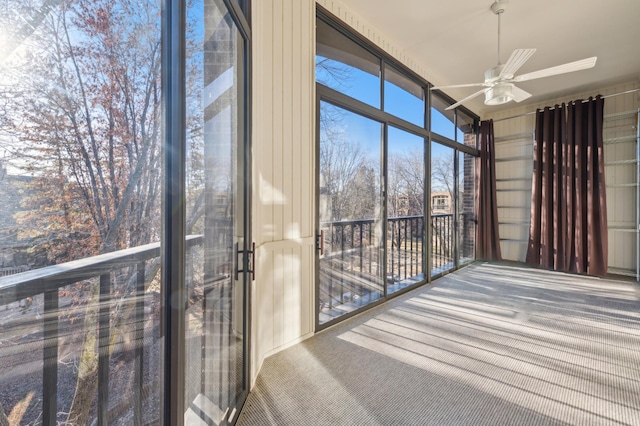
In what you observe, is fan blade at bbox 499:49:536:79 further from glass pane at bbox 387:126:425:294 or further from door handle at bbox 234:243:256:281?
door handle at bbox 234:243:256:281

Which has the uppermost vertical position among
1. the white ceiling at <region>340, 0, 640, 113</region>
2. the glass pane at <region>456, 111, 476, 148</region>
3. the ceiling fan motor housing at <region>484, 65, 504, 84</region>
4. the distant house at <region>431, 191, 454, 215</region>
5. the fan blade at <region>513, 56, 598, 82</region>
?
the white ceiling at <region>340, 0, 640, 113</region>

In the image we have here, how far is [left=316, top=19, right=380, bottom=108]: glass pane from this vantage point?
2.69 meters

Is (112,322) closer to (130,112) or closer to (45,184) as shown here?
(45,184)

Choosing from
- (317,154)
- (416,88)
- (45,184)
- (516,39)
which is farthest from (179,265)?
(516,39)

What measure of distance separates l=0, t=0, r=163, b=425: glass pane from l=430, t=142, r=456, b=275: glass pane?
4.10m

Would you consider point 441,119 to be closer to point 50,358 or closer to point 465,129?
point 465,129

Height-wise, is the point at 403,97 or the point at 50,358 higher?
the point at 403,97

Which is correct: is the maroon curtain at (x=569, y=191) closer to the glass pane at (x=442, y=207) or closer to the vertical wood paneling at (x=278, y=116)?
the glass pane at (x=442, y=207)

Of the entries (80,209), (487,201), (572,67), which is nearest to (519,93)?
(572,67)

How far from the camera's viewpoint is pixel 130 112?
0.79m

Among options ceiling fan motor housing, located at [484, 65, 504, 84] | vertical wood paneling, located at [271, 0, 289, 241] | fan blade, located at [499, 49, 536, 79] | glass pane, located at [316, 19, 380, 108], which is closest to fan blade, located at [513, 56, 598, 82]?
fan blade, located at [499, 49, 536, 79]

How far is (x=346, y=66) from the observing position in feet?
9.65

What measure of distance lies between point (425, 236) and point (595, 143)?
3253 millimetres

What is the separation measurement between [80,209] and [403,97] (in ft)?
12.5
